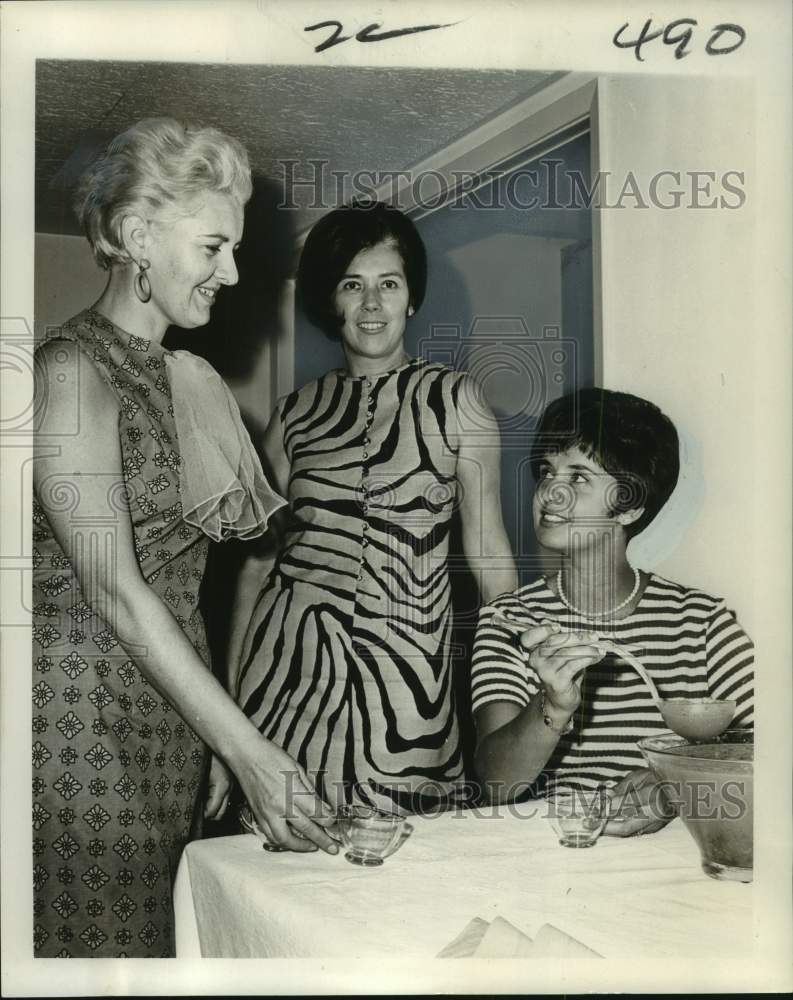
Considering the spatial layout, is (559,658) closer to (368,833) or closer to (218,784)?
(368,833)

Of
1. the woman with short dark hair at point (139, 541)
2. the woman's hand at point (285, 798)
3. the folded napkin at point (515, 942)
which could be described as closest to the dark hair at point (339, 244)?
the woman with short dark hair at point (139, 541)

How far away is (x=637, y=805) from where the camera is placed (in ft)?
4.78

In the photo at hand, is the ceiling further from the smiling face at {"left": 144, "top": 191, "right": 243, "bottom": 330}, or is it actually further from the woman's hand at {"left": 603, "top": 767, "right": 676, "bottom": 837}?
the woman's hand at {"left": 603, "top": 767, "right": 676, "bottom": 837}

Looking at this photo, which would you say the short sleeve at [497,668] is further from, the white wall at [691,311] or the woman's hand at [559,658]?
the white wall at [691,311]

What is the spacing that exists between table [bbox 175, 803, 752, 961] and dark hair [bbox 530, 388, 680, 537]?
0.45 metres

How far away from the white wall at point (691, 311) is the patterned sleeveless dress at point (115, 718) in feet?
2.03

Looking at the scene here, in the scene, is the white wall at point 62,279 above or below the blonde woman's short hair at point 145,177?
below

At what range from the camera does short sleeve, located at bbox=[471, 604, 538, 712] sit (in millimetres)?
1444

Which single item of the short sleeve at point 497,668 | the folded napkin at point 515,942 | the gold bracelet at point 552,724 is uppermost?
the short sleeve at point 497,668

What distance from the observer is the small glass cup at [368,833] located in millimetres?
1419

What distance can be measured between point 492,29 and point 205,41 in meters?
0.39

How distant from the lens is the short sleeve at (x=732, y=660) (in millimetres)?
1478

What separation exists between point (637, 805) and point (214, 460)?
74 centimetres

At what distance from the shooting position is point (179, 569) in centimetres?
142
